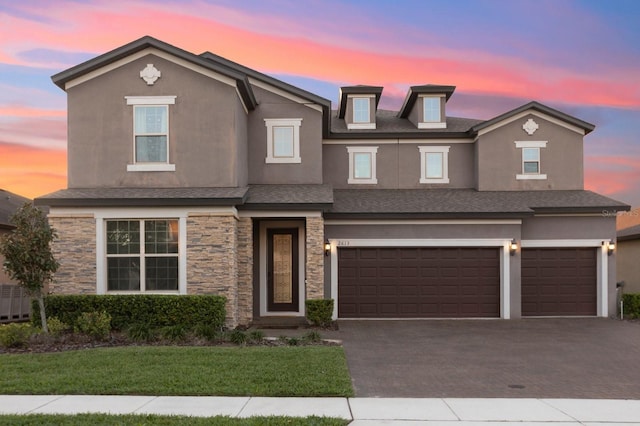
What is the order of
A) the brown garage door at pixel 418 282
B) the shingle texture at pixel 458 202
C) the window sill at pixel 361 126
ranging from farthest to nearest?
the window sill at pixel 361 126
the brown garage door at pixel 418 282
the shingle texture at pixel 458 202

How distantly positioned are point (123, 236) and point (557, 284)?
45.5 feet

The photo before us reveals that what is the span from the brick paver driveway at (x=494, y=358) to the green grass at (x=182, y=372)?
63 centimetres

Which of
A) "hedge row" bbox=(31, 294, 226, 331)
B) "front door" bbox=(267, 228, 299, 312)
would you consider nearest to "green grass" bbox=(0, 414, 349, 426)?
"hedge row" bbox=(31, 294, 226, 331)

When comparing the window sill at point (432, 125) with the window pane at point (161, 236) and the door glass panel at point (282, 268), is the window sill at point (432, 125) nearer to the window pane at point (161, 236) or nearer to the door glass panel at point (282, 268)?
the door glass panel at point (282, 268)

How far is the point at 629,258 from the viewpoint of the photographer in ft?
78.7

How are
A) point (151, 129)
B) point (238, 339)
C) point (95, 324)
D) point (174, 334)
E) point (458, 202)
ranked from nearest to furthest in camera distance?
point (238, 339)
point (174, 334)
point (95, 324)
point (151, 129)
point (458, 202)

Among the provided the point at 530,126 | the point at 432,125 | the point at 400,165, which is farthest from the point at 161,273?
the point at 530,126

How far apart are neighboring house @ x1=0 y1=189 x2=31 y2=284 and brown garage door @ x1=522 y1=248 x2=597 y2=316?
15859 millimetres

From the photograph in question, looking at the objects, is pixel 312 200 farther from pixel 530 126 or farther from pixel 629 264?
pixel 629 264

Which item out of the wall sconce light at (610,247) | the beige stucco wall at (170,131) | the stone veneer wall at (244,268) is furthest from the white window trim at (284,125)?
the wall sconce light at (610,247)

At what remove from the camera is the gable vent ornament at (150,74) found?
52.3 ft

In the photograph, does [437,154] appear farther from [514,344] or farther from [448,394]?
[448,394]

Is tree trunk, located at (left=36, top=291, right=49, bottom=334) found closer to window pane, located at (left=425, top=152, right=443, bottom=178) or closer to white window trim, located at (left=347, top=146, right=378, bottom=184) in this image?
white window trim, located at (left=347, top=146, right=378, bottom=184)

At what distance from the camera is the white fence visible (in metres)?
18.4
